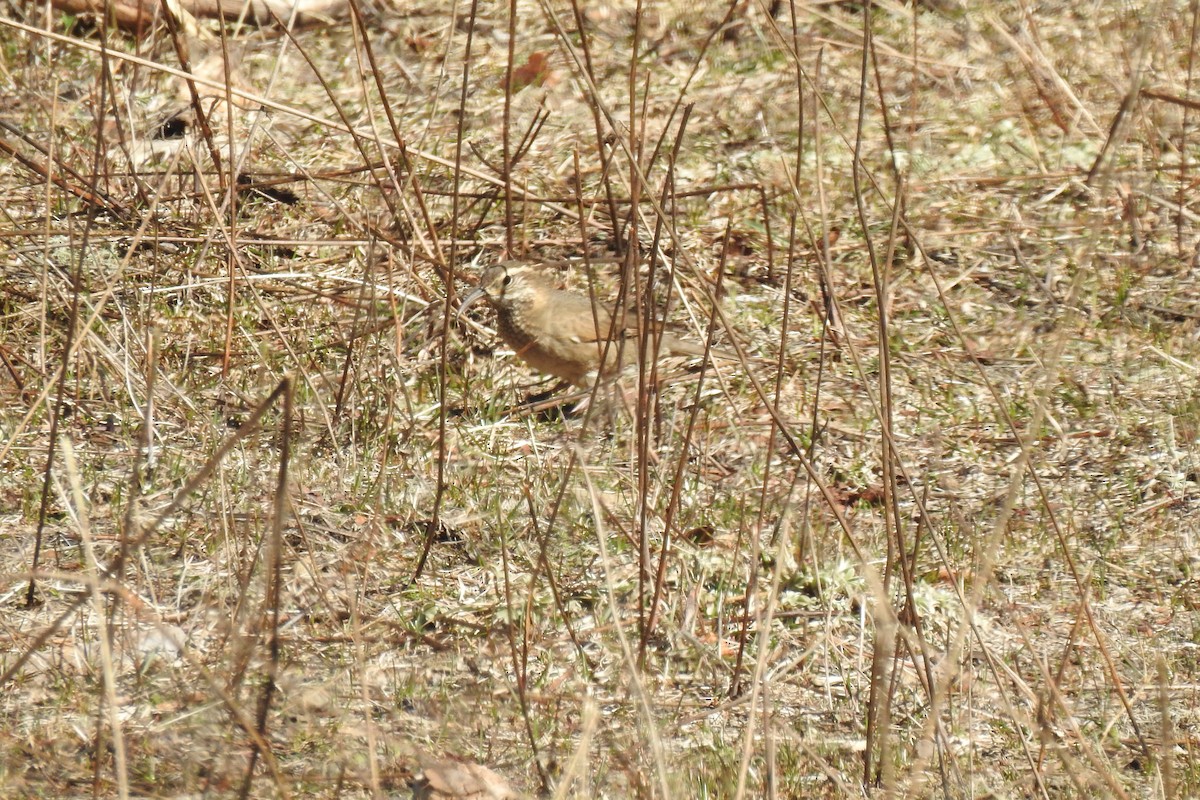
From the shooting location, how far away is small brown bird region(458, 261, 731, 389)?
572 centimetres

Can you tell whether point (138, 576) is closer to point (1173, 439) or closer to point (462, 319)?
point (462, 319)

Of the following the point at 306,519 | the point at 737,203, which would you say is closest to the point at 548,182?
the point at 737,203

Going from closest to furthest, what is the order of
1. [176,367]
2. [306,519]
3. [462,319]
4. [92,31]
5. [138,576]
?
[138,576] < [306,519] < [176,367] < [462,319] < [92,31]

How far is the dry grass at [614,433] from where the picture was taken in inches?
128

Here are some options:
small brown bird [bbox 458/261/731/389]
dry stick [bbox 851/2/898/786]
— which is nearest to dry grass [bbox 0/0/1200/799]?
dry stick [bbox 851/2/898/786]

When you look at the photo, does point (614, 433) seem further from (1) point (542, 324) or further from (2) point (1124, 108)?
(2) point (1124, 108)

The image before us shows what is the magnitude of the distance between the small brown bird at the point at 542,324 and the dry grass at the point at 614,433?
0.19 m

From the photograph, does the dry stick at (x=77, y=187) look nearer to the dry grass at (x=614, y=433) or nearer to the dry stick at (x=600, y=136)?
the dry grass at (x=614, y=433)

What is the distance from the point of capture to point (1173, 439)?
504 centimetres

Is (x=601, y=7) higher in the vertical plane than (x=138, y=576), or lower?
higher

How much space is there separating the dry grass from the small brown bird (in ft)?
0.64

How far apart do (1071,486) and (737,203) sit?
2.31 m

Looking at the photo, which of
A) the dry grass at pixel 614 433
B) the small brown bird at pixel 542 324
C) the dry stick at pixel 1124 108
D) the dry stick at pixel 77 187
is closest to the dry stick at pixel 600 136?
the dry grass at pixel 614 433

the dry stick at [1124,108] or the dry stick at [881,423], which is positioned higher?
the dry stick at [1124,108]
